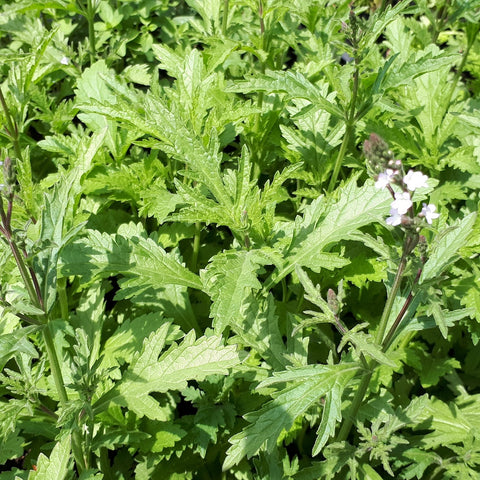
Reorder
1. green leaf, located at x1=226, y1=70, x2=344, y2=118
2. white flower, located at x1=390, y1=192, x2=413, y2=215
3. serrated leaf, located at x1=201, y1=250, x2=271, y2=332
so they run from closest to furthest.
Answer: white flower, located at x1=390, y1=192, x2=413, y2=215, serrated leaf, located at x1=201, y1=250, x2=271, y2=332, green leaf, located at x1=226, y1=70, x2=344, y2=118

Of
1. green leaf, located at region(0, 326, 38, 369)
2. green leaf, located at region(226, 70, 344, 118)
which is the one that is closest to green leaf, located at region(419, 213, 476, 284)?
green leaf, located at region(226, 70, 344, 118)

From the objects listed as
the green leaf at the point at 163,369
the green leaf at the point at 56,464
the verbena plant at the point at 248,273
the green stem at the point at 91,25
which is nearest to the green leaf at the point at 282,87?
the verbena plant at the point at 248,273

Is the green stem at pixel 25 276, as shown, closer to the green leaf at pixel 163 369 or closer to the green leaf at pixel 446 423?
the green leaf at pixel 163 369

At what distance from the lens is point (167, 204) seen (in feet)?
9.23

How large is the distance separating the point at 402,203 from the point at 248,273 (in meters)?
0.82

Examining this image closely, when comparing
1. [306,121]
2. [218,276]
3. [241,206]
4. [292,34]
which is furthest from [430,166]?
[218,276]

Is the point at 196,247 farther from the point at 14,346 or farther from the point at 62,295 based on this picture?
the point at 14,346

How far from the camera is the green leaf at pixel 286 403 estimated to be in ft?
6.59

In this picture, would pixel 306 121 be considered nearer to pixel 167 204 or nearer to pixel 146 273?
pixel 167 204

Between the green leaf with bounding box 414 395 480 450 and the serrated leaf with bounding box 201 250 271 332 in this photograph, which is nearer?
the serrated leaf with bounding box 201 250 271 332

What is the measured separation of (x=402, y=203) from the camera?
5.18 ft

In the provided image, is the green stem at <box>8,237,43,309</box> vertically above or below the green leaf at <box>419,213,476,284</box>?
above

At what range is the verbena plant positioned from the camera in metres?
2.09

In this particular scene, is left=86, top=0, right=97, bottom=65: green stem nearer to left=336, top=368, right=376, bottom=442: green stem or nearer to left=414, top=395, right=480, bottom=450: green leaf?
left=336, top=368, right=376, bottom=442: green stem
